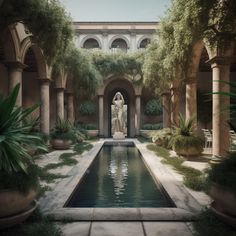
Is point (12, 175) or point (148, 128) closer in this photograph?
point (12, 175)

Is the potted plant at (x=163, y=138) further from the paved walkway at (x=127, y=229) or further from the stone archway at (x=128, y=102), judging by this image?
the stone archway at (x=128, y=102)

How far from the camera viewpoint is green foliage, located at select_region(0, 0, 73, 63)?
678cm

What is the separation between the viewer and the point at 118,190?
18.6 ft

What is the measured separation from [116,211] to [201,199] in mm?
1539

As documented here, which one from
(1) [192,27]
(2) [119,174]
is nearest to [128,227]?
(2) [119,174]

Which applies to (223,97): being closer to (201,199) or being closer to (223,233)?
(201,199)

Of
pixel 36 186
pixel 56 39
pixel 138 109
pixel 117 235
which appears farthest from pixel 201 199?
pixel 138 109

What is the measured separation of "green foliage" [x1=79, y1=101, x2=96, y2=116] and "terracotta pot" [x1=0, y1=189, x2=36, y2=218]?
58.6ft

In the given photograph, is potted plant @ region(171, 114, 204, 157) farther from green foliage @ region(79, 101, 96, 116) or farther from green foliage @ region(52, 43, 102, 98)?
green foliage @ region(79, 101, 96, 116)

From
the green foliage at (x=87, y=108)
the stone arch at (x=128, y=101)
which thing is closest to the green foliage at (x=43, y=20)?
the green foliage at (x=87, y=108)

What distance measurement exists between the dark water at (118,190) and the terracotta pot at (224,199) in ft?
4.37

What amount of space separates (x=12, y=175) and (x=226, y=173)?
2601 mm

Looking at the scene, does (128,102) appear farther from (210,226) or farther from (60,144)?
(210,226)

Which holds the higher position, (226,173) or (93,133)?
(226,173)
